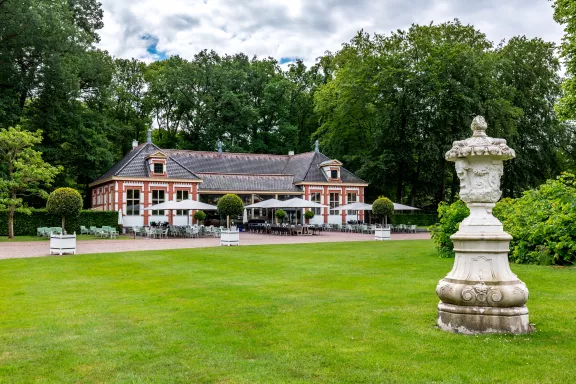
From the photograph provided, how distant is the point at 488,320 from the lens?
19.3 ft

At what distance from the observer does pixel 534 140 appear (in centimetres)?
4156

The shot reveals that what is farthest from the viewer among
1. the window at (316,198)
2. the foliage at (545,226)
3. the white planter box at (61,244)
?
the window at (316,198)

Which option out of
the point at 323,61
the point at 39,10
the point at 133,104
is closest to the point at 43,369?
the point at 39,10

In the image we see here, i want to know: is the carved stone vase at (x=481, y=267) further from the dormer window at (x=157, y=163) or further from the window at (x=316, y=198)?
the window at (x=316, y=198)

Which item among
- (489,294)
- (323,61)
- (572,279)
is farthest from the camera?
(323,61)

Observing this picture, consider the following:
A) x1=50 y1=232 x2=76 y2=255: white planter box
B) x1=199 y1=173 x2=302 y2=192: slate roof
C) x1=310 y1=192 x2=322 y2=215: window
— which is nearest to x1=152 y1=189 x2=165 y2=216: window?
x1=199 y1=173 x2=302 y2=192: slate roof

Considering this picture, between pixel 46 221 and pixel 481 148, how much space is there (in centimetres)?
2813

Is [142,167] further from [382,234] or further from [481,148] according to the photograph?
[481,148]

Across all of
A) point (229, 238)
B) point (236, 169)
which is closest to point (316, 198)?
point (236, 169)

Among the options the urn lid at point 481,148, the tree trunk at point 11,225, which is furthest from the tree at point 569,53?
the tree trunk at point 11,225

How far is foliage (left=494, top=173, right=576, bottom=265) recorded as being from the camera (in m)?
12.5

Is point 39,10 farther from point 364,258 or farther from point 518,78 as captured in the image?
point 518,78

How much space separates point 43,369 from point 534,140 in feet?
143

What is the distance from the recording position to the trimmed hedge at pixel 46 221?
28062 mm
